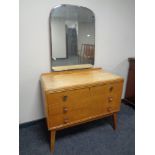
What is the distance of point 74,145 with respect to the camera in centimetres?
165

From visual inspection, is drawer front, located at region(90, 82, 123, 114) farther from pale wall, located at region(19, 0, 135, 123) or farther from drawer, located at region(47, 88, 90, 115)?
pale wall, located at region(19, 0, 135, 123)

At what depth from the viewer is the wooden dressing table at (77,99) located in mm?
1412

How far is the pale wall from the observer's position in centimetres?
170

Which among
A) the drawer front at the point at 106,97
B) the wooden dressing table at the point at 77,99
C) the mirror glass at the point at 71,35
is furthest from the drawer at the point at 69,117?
the mirror glass at the point at 71,35

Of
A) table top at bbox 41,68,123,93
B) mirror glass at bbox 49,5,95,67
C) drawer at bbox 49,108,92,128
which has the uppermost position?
mirror glass at bbox 49,5,95,67

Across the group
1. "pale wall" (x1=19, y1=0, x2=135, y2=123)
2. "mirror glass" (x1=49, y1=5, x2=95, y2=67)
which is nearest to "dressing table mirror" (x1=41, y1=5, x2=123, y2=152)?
"mirror glass" (x1=49, y1=5, x2=95, y2=67)

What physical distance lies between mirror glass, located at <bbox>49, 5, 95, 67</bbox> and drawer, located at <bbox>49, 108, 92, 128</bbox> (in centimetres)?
71

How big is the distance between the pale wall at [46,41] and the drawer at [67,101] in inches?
23.3

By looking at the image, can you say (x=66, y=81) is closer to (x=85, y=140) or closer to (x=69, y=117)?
(x=69, y=117)

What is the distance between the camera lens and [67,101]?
4.83ft

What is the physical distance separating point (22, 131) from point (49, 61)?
1011 mm

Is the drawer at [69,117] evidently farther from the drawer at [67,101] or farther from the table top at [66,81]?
the table top at [66,81]

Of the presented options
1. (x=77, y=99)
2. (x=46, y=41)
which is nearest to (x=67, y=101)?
(x=77, y=99)
